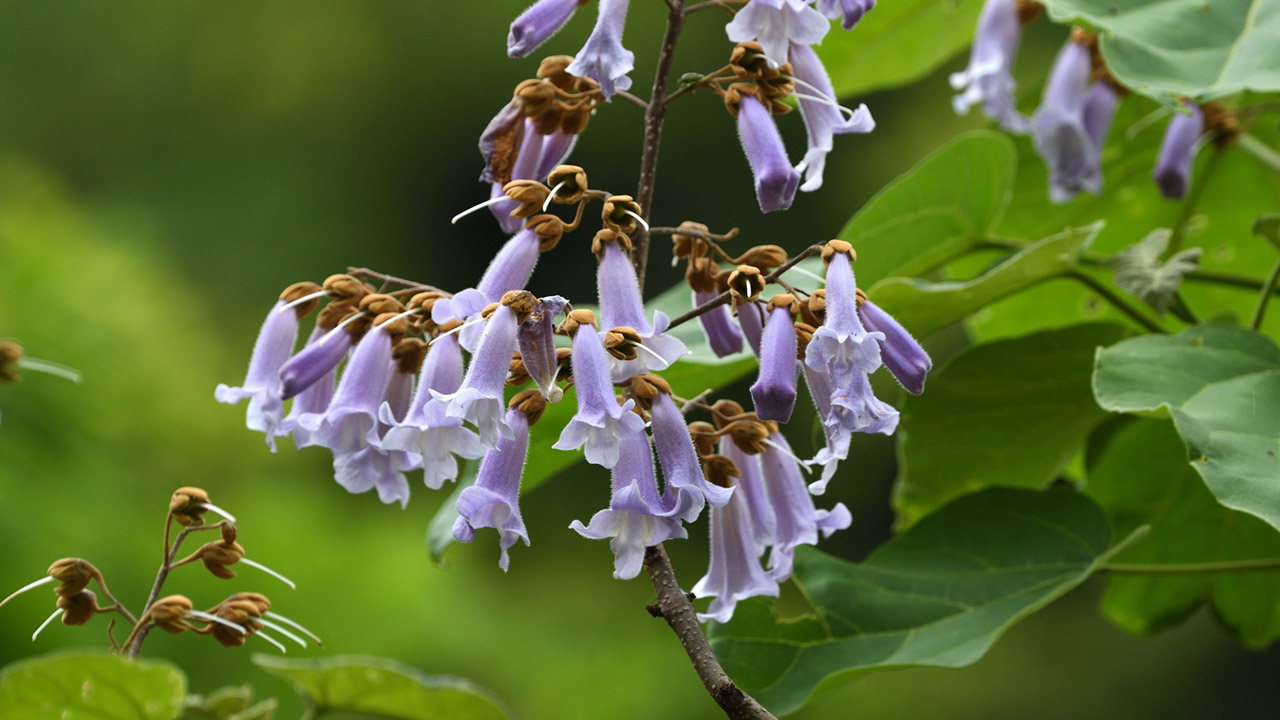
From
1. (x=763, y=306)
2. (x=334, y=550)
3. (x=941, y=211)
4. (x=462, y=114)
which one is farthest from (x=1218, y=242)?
(x=462, y=114)

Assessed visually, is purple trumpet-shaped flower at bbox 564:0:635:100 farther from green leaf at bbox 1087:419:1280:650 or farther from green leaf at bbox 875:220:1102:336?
green leaf at bbox 1087:419:1280:650

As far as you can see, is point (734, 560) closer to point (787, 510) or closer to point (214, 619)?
point (787, 510)

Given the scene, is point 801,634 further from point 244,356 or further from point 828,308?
point 244,356

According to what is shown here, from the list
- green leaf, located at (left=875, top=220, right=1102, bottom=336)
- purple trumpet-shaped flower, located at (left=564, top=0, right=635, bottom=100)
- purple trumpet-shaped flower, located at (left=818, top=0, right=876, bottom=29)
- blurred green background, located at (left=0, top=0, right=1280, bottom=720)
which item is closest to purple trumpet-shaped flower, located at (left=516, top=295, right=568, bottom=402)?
purple trumpet-shaped flower, located at (left=564, top=0, right=635, bottom=100)

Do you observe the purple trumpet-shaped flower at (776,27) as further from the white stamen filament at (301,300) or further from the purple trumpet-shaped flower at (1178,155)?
the purple trumpet-shaped flower at (1178,155)

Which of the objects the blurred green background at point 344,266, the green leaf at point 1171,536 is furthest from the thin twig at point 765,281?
the blurred green background at point 344,266

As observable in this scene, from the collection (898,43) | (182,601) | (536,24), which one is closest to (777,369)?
(536,24)
